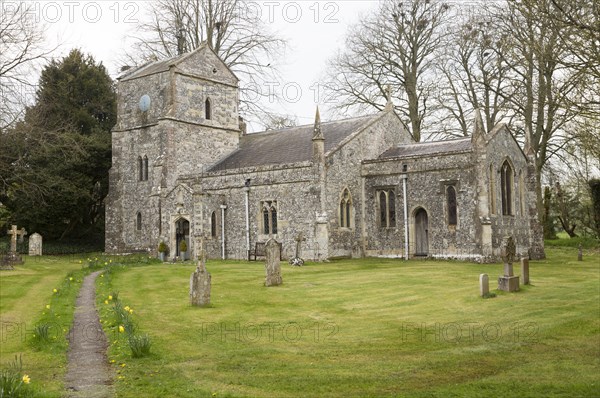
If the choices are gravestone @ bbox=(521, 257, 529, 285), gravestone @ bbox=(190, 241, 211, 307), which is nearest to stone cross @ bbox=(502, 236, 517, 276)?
gravestone @ bbox=(521, 257, 529, 285)

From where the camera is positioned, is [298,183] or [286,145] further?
[286,145]

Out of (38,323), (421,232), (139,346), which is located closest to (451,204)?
(421,232)

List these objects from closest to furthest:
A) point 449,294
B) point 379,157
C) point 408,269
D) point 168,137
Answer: point 449,294
point 408,269
point 379,157
point 168,137

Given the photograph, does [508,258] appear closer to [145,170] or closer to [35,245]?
[145,170]

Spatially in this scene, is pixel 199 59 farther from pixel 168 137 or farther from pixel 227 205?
pixel 227 205

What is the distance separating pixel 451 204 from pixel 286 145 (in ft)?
31.5

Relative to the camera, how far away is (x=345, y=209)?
99.8ft

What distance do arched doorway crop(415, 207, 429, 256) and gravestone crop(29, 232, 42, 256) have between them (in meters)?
21.3

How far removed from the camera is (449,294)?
16.8 meters

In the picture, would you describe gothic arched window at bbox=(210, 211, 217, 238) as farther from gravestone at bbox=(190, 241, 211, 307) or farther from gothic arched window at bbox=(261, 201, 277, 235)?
gravestone at bbox=(190, 241, 211, 307)

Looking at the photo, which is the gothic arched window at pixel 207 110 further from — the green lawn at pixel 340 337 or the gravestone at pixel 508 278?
the gravestone at pixel 508 278

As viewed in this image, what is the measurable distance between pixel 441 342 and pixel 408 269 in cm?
1246

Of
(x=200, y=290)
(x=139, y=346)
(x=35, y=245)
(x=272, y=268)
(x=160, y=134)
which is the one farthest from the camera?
(x=35, y=245)

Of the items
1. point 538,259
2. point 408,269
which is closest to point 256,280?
point 408,269
